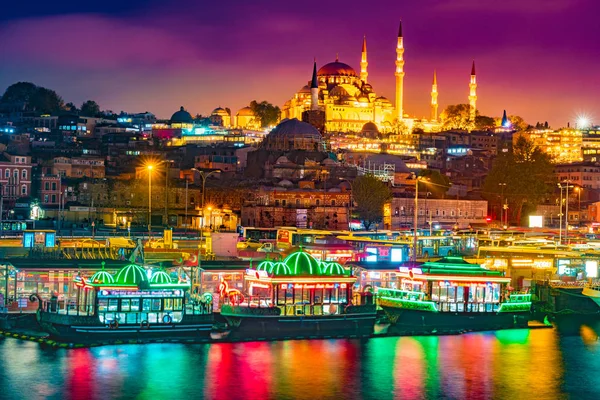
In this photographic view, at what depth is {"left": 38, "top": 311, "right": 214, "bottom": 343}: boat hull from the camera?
31859 millimetres

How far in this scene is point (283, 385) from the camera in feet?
90.6

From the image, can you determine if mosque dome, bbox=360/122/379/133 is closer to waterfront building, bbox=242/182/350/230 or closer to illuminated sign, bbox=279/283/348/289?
waterfront building, bbox=242/182/350/230

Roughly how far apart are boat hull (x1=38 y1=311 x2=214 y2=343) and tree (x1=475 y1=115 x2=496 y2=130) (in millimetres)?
129916

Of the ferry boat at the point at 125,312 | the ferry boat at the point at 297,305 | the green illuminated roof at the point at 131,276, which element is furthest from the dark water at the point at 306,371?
the green illuminated roof at the point at 131,276

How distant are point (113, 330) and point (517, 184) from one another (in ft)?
221

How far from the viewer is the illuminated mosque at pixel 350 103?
145m

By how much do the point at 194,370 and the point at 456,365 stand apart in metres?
7.74

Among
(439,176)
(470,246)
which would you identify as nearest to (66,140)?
(439,176)

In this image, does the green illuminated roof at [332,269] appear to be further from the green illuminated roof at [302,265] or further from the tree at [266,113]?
the tree at [266,113]

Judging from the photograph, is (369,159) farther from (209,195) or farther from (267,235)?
(267,235)

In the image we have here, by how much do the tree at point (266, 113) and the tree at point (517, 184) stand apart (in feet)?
176

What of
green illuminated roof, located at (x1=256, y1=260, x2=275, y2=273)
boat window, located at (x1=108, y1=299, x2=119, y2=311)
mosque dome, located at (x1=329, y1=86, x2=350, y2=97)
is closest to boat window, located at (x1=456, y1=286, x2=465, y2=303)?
green illuminated roof, located at (x1=256, y1=260, x2=275, y2=273)

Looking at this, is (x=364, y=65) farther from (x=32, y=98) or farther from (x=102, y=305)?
(x=102, y=305)

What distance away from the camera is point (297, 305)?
34.8 m
